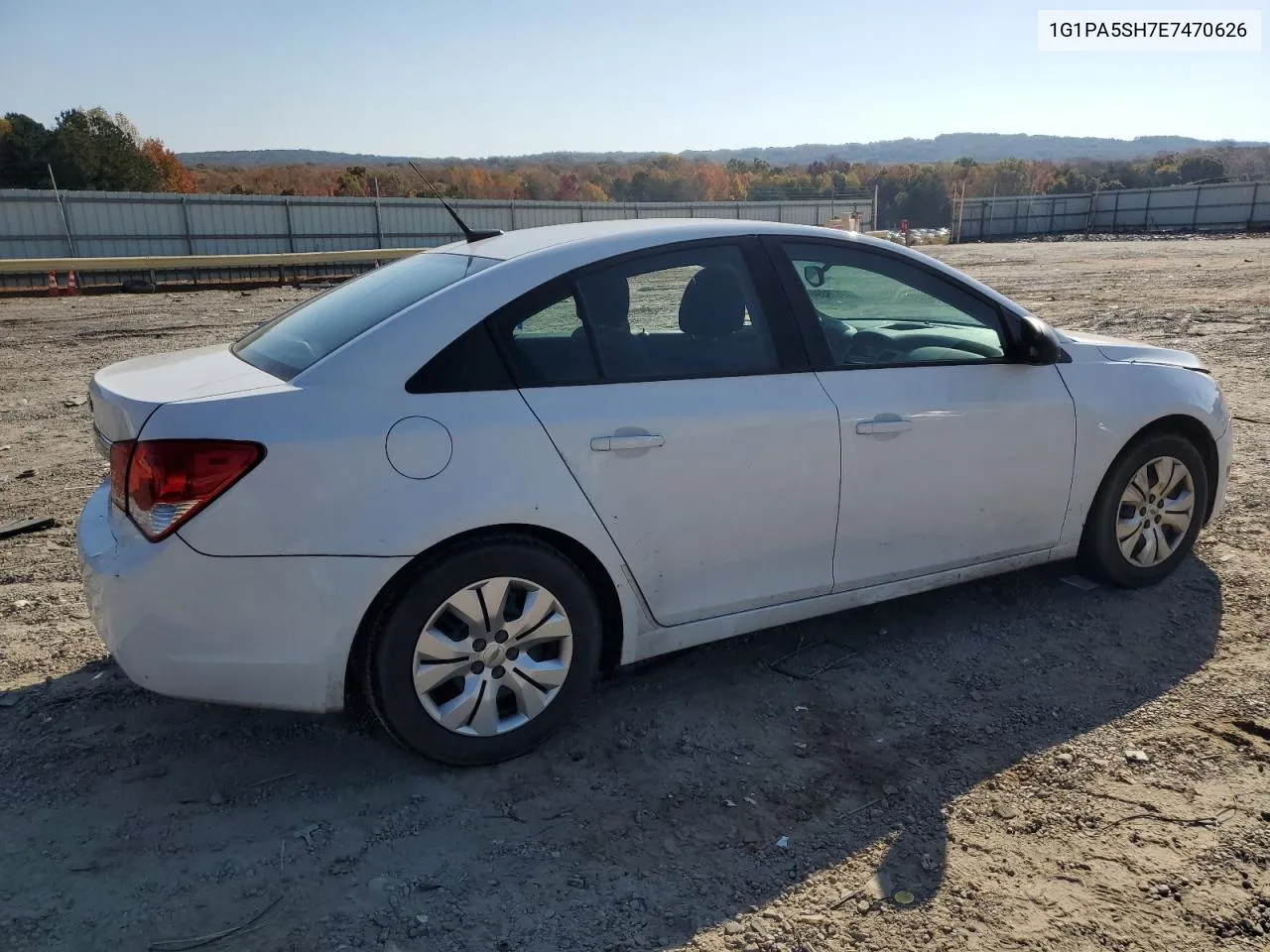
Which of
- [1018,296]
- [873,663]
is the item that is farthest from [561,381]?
[1018,296]

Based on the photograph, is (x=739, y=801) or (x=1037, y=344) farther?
(x=1037, y=344)

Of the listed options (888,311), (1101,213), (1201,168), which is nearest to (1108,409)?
(888,311)

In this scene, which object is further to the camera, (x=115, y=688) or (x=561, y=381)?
(x=115, y=688)

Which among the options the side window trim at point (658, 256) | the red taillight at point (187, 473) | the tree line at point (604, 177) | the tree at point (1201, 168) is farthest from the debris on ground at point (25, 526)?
the tree at point (1201, 168)

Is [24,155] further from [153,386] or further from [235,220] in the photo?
[153,386]

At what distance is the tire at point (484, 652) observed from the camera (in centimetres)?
291

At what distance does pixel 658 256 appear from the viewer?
3463mm

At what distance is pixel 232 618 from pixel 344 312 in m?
1.18

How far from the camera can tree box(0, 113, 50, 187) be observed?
49.5m

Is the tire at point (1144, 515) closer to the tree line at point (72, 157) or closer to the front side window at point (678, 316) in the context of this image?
the front side window at point (678, 316)

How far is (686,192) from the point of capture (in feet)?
225

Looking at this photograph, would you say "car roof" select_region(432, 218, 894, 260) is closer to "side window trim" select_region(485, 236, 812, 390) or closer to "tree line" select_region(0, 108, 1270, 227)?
"side window trim" select_region(485, 236, 812, 390)

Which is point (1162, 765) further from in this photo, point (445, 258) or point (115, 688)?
point (115, 688)

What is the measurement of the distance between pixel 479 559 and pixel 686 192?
6864 centimetres
